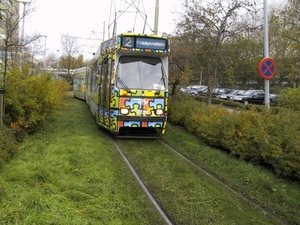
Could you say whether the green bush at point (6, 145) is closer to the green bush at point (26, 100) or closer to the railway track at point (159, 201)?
the green bush at point (26, 100)

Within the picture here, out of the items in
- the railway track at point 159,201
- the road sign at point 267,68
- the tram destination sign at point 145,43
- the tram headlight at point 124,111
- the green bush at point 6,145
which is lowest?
the railway track at point 159,201

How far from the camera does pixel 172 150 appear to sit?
30.6ft

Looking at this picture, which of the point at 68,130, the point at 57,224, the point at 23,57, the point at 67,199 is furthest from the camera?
the point at 23,57

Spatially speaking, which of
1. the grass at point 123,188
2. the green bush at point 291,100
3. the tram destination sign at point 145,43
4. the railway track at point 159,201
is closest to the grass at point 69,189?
the grass at point 123,188

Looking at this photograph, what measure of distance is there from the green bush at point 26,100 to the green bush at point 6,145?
708 millimetres

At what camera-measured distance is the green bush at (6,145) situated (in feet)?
20.5

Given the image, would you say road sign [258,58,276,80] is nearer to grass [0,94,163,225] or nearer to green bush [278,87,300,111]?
green bush [278,87,300,111]

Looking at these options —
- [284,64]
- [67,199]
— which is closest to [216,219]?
[67,199]

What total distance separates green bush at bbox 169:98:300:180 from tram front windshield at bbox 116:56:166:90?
202cm

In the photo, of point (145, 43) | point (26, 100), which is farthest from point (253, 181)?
point (26, 100)

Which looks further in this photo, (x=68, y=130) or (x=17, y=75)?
(x=68, y=130)

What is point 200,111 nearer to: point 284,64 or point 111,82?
point 111,82

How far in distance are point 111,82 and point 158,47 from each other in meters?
1.90

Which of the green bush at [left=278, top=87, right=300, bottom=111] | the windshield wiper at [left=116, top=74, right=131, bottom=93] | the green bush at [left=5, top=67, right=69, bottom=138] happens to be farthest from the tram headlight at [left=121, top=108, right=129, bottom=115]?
the green bush at [left=278, top=87, right=300, bottom=111]
